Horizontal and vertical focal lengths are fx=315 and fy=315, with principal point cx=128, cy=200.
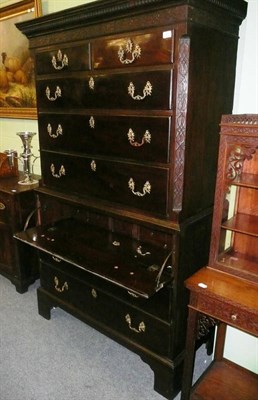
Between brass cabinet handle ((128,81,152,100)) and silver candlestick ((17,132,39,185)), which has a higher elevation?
brass cabinet handle ((128,81,152,100))

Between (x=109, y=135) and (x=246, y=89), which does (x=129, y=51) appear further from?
(x=246, y=89)

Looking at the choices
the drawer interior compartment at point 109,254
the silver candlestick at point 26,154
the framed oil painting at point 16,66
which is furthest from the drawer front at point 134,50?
the framed oil painting at point 16,66

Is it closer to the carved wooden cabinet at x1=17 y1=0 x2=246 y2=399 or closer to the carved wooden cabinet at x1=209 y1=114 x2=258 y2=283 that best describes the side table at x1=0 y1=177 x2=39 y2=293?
the carved wooden cabinet at x1=17 y1=0 x2=246 y2=399

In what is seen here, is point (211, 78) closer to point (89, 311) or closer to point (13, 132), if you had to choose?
point (89, 311)

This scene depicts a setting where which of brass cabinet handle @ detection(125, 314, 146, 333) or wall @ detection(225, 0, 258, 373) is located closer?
wall @ detection(225, 0, 258, 373)

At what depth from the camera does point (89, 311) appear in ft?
6.91

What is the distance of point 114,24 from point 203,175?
2.84ft

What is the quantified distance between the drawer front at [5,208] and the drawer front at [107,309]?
618mm

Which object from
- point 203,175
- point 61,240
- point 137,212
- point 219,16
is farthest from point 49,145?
point 219,16

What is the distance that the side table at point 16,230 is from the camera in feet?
8.59

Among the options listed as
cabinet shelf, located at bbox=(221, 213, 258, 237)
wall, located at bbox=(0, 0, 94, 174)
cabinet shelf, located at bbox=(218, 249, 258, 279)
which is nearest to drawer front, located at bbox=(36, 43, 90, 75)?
wall, located at bbox=(0, 0, 94, 174)

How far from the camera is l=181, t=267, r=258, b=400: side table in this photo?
138cm

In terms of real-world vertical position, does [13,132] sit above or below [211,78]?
below

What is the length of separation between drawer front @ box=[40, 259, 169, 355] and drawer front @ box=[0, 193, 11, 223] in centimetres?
62
